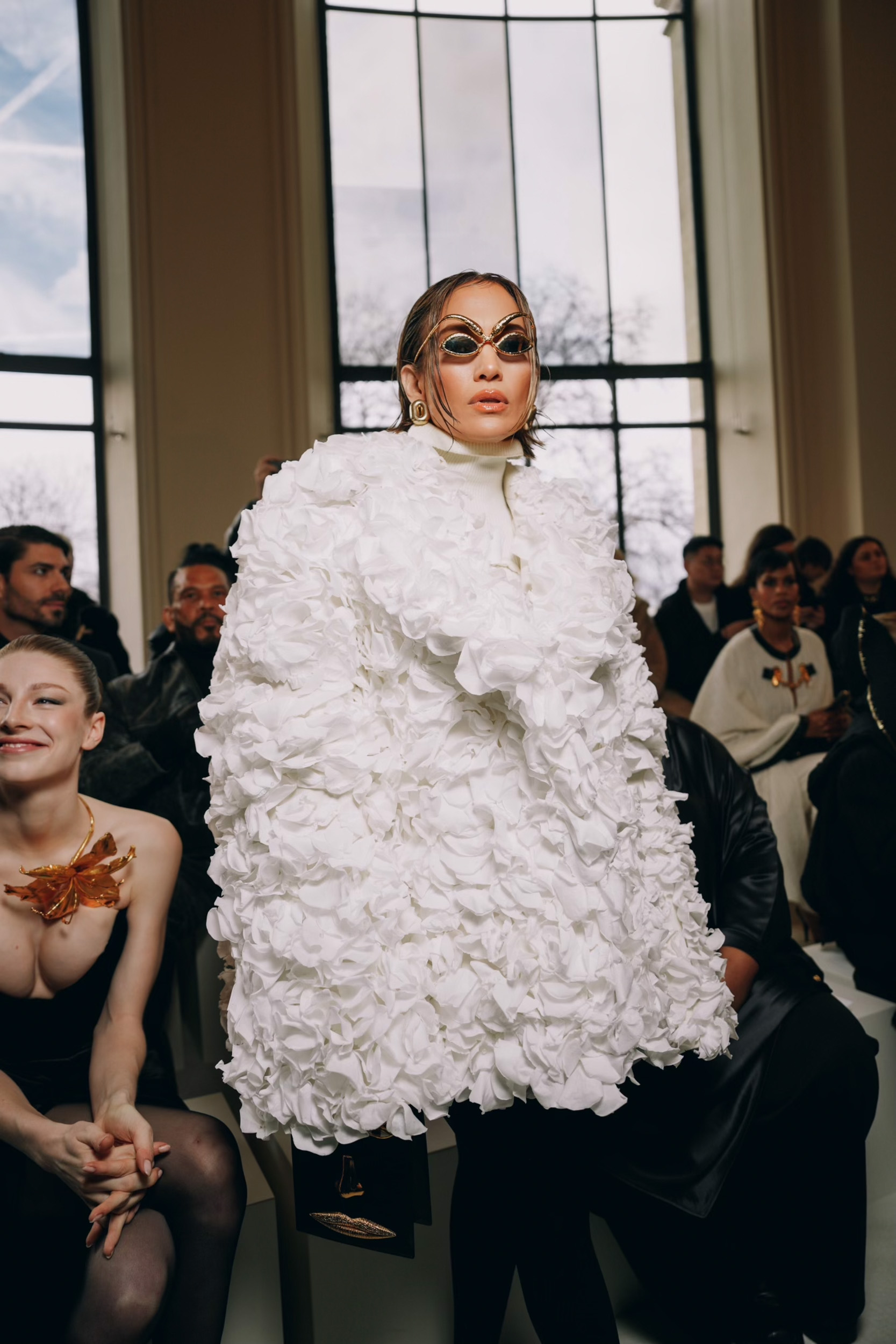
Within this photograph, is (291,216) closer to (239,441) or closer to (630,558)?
(239,441)

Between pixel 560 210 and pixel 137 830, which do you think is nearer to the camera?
pixel 137 830

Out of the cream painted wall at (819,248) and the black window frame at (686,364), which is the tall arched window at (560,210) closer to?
the black window frame at (686,364)

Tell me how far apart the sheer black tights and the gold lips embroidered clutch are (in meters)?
0.31

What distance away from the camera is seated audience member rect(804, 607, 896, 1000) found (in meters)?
3.02

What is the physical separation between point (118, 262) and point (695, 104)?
14.2 ft

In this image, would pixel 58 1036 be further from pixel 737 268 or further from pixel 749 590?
pixel 737 268

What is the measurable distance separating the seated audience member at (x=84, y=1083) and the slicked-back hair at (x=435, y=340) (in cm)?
74

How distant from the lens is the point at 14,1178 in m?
1.72

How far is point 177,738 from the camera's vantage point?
9.50 ft

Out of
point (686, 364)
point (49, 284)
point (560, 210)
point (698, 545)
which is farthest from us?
point (686, 364)

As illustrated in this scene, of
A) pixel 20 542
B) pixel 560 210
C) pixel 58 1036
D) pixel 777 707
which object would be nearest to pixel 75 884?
pixel 58 1036

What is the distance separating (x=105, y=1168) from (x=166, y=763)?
1.41 meters

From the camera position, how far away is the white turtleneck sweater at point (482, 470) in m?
1.62

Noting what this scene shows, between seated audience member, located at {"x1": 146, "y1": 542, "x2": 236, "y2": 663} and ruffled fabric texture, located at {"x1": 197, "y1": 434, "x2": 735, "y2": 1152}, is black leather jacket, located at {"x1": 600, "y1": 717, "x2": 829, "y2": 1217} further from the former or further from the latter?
seated audience member, located at {"x1": 146, "y1": 542, "x2": 236, "y2": 663}
